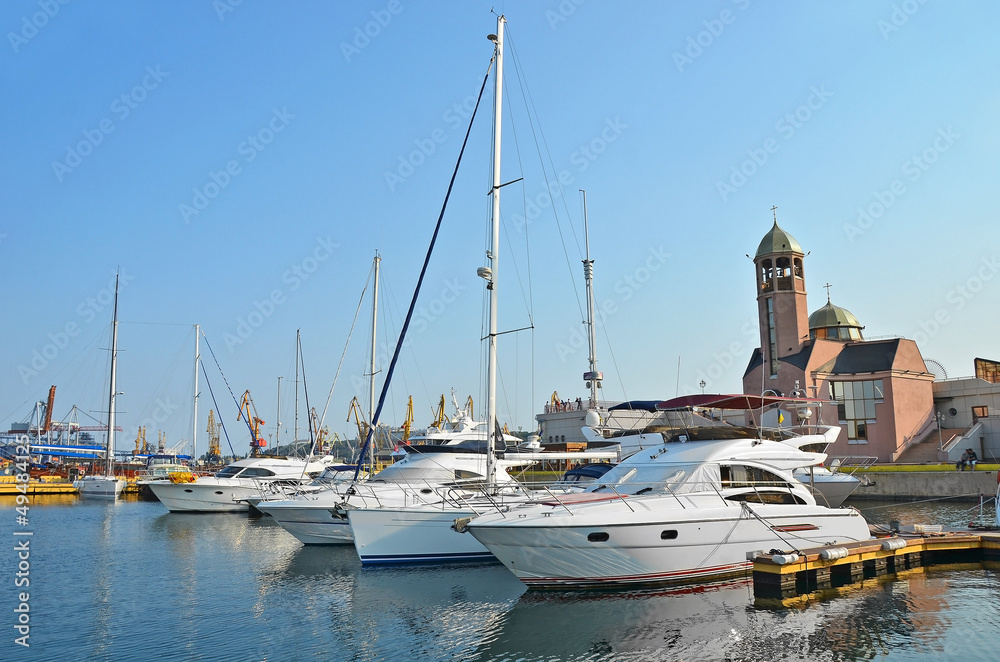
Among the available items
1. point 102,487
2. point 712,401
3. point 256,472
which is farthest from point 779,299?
point 102,487

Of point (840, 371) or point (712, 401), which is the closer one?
point (712, 401)

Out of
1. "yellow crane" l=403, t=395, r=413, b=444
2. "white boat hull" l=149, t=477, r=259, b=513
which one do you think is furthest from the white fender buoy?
"yellow crane" l=403, t=395, r=413, b=444

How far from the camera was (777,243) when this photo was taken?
5300cm

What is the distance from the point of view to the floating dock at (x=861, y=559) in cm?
1437

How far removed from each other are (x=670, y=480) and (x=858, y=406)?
3454 centimetres

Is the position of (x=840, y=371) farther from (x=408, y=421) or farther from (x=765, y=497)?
(x=408, y=421)

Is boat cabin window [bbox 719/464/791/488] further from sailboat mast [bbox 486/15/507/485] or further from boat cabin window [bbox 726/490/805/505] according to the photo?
sailboat mast [bbox 486/15/507/485]

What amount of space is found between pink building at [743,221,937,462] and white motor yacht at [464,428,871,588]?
2533 centimetres

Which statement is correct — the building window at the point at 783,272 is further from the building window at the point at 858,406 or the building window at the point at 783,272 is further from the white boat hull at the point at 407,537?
the white boat hull at the point at 407,537

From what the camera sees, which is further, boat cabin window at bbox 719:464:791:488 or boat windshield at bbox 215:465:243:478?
boat windshield at bbox 215:465:243:478

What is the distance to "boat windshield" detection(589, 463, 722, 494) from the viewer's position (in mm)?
16422

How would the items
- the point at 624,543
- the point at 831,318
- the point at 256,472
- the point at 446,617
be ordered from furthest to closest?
the point at 831,318 → the point at 256,472 → the point at 624,543 → the point at 446,617

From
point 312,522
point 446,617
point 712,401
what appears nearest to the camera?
point 446,617

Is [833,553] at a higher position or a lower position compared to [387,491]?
lower
